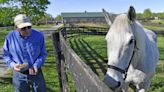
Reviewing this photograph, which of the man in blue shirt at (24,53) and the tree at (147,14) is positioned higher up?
the man in blue shirt at (24,53)

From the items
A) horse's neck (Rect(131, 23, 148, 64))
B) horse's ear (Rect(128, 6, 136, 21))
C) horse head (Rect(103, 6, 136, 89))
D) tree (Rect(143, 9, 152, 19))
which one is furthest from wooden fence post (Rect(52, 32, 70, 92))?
tree (Rect(143, 9, 152, 19))

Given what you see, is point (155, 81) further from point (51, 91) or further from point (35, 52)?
point (35, 52)

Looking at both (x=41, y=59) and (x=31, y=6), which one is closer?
(x=41, y=59)

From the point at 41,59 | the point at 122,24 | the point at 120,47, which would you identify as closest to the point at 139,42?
the point at 122,24

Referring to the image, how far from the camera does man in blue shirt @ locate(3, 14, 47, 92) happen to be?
4.82 meters

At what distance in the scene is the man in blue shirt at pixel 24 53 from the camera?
4820mm

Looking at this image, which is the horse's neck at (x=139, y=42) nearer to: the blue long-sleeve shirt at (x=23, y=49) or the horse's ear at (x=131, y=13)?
the horse's ear at (x=131, y=13)

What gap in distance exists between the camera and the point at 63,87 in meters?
5.75

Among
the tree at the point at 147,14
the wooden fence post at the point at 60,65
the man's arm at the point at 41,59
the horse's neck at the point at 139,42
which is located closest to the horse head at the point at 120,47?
the horse's neck at the point at 139,42

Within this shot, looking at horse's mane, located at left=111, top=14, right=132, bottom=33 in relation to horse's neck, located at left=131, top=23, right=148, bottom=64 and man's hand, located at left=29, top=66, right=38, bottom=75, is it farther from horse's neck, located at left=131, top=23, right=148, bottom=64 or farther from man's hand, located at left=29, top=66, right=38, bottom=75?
man's hand, located at left=29, top=66, right=38, bottom=75

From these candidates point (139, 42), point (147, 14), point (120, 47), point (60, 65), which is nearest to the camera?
point (120, 47)

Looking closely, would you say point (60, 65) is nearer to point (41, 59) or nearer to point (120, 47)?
point (41, 59)

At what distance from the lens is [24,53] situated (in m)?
4.87

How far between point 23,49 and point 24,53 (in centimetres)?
6
